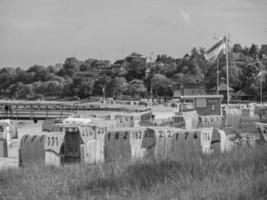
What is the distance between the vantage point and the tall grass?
8.15 metres

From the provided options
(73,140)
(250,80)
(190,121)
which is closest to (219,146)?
(73,140)

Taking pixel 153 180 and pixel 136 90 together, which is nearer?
pixel 153 180

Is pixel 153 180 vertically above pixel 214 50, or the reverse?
pixel 214 50

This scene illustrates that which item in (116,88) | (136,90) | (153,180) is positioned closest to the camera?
(153,180)

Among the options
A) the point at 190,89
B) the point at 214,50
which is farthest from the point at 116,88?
the point at 214,50

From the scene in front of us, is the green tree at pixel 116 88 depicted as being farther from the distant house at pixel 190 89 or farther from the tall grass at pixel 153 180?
the tall grass at pixel 153 180

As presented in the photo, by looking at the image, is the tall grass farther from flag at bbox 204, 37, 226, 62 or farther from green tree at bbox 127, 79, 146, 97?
green tree at bbox 127, 79, 146, 97

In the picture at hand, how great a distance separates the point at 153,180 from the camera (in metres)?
9.37

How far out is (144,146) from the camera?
51.9 feet

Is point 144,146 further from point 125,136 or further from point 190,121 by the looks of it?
point 190,121

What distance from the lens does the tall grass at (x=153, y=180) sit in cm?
815

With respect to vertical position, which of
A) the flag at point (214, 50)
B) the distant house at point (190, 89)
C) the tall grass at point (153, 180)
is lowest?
the tall grass at point (153, 180)

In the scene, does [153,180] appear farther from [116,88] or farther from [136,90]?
[116,88]

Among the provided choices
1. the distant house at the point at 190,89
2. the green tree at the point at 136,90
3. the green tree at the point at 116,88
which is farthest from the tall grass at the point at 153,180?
the green tree at the point at 116,88
